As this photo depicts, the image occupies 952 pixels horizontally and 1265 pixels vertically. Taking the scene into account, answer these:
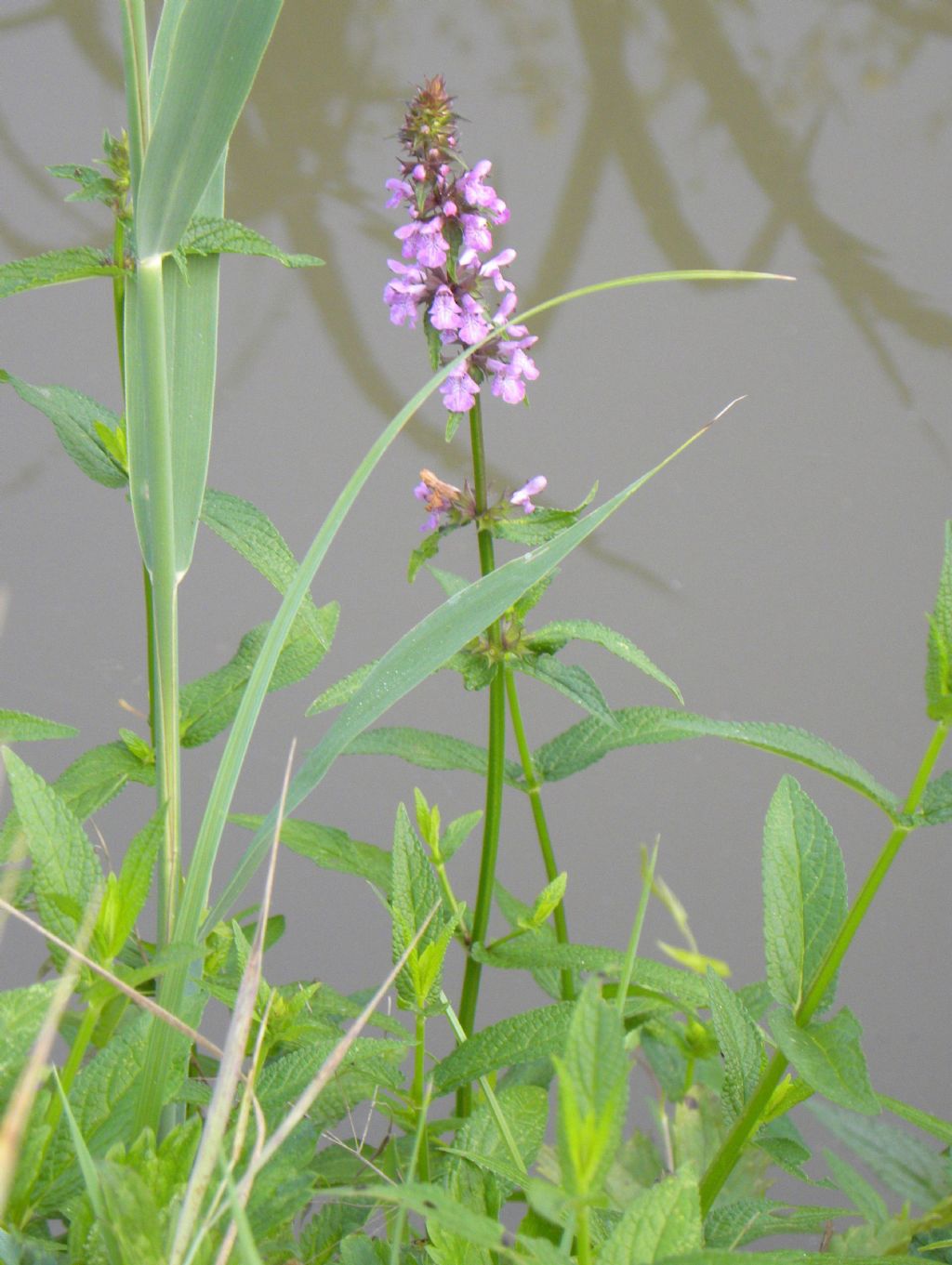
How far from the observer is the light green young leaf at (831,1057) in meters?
0.54

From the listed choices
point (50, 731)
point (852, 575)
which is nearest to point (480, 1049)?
point (50, 731)

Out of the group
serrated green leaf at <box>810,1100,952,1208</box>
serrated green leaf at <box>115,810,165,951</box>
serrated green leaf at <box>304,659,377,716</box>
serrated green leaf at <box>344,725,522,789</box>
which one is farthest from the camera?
serrated green leaf at <box>344,725,522,789</box>

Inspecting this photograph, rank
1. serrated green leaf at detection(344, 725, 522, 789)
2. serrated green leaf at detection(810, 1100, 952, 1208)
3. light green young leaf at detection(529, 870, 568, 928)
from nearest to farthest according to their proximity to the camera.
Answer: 1. serrated green leaf at detection(810, 1100, 952, 1208)
2. light green young leaf at detection(529, 870, 568, 928)
3. serrated green leaf at detection(344, 725, 522, 789)

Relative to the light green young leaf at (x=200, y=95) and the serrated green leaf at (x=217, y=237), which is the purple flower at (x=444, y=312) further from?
the light green young leaf at (x=200, y=95)

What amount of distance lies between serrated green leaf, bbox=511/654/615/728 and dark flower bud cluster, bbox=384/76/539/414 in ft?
0.64

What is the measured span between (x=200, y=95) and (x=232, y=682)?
50 centimetres

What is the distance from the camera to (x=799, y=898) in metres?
0.61

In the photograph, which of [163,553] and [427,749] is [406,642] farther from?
[427,749]

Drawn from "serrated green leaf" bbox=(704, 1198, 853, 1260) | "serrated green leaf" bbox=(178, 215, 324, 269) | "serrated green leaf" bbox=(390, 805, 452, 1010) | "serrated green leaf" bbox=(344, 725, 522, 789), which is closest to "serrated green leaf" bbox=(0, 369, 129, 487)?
"serrated green leaf" bbox=(178, 215, 324, 269)

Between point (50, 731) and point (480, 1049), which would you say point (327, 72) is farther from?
point (480, 1049)

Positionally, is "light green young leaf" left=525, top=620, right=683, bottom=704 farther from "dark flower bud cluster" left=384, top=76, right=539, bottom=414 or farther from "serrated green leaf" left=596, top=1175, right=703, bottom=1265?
"serrated green leaf" left=596, top=1175, right=703, bottom=1265

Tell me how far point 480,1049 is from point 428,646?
24 centimetres

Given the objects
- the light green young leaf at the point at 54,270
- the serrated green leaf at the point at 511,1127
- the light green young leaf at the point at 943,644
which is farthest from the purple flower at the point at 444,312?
the serrated green leaf at the point at 511,1127

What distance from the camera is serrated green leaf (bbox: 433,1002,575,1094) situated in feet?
2.13
